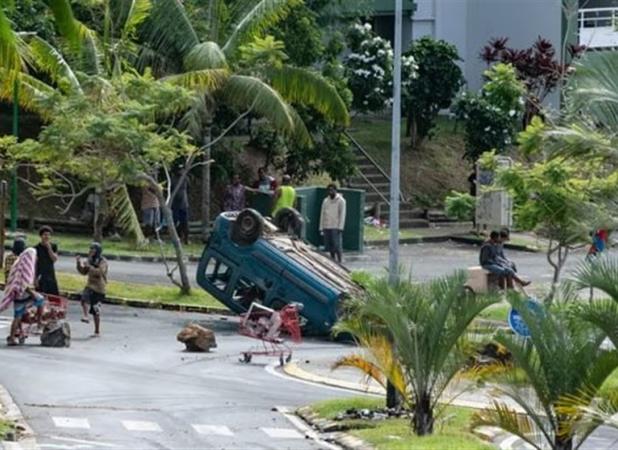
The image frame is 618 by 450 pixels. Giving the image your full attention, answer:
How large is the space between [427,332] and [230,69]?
17.6m

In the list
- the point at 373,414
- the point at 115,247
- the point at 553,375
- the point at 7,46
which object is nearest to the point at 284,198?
the point at 115,247

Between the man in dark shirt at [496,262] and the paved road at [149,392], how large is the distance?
412 centimetres

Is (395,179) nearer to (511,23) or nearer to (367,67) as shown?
(367,67)

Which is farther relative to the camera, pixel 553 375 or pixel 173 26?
pixel 173 26

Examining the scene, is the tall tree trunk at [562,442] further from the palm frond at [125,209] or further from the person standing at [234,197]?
the person standing at [234,197]

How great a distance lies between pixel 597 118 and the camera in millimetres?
19422

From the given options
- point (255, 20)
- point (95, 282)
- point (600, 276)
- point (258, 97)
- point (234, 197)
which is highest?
point (255, 20)

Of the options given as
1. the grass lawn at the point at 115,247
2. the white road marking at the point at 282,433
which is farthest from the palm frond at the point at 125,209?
the white road marking at the point at 282,433

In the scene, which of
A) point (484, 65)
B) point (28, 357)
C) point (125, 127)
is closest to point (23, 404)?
point (28, 357)

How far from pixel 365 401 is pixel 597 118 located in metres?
4.24

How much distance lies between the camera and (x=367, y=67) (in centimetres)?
4459

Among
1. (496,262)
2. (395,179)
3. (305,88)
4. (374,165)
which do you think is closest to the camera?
(395,179)

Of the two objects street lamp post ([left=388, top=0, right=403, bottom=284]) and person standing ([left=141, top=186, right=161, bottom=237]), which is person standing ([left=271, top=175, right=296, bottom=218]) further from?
street lamp post ([left=388, top=0, right=403, bottom=284])

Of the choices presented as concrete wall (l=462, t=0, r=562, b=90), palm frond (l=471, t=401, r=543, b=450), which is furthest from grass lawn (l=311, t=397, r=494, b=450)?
concrete wall (l=462, t=0, r=562, b=90)
